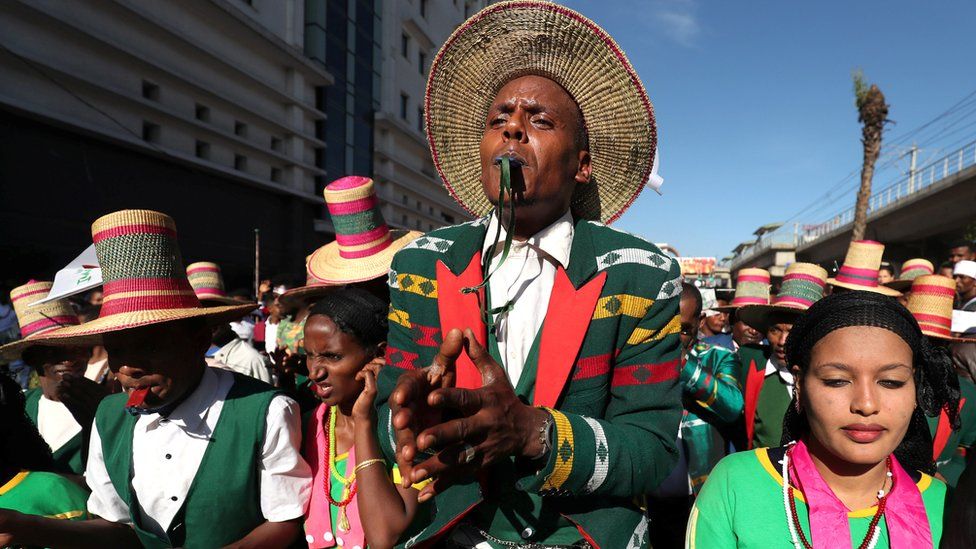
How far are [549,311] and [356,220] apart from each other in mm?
2314

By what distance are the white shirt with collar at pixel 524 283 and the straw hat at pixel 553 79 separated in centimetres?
37

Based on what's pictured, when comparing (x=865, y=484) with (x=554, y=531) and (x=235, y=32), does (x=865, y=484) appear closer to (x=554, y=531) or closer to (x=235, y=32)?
(x=554, y=531)

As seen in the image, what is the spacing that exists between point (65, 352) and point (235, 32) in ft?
63.1

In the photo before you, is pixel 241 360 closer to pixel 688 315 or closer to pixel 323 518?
pixel 323 518

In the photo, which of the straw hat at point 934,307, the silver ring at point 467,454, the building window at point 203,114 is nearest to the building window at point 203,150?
the building window at point 203,114

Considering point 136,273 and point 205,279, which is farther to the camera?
point 205,279

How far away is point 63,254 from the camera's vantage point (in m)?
14.6

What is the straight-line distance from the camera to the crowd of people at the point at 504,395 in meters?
1.40

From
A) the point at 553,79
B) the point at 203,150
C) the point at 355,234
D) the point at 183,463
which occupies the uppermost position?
the point at 203,150

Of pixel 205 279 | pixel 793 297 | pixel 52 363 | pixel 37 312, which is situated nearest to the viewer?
pixel 52 363

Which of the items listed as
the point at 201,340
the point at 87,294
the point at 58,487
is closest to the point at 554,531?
the point at 201,340

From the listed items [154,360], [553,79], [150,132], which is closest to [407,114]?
[150,132]

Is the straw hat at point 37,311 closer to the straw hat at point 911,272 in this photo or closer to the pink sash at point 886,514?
the pink sash at point 886,514

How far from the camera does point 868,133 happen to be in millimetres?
23234
